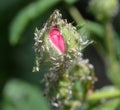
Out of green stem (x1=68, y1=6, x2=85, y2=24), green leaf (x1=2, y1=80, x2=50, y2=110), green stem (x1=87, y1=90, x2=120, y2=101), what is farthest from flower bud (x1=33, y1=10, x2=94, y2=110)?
green leaf (x1=2, y1=80, x2=50, y2=110)

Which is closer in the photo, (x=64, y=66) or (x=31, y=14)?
A: (x=64, y=66)

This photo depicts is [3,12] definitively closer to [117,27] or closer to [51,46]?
[117,27]

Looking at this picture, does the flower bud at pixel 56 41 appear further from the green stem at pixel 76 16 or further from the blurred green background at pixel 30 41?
the green stem at pixel 76 16

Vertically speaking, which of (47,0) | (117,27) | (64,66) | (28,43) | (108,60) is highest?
(28,43)

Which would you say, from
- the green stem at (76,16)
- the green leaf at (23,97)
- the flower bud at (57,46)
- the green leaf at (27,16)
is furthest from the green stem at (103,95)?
the green leaf at (23,97)

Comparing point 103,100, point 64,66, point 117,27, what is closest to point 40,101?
point 117,27

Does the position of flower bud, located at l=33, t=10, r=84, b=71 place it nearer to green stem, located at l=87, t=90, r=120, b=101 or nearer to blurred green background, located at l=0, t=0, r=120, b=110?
blurred green background, located at l=0, t=0, r=120, b=110
